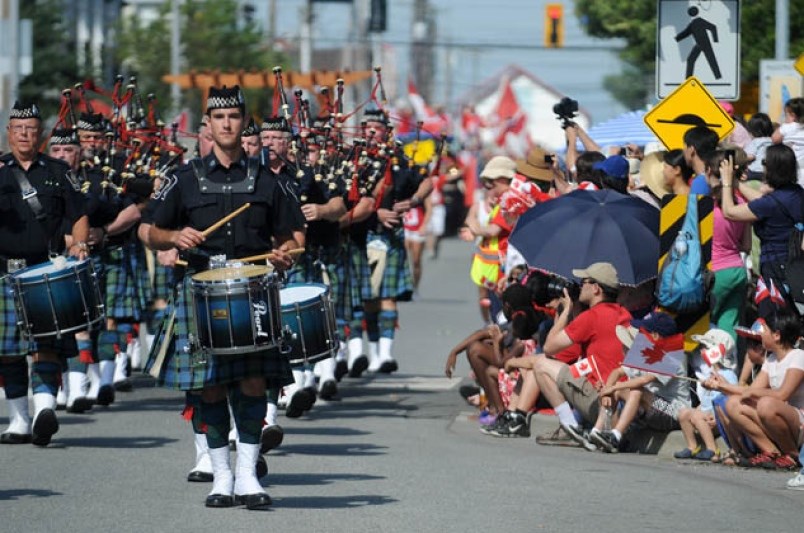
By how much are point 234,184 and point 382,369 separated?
838 centimetres

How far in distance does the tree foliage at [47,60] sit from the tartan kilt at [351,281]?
2775cm

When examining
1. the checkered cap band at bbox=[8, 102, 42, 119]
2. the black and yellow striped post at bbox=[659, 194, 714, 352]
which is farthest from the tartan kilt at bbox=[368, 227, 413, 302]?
the checkered cap band at bbox=[8, 102, 42, 119]

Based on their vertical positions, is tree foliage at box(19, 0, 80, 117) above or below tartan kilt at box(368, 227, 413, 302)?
above

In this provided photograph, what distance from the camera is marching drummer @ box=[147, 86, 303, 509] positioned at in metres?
9.78

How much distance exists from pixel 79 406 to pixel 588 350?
383 cm

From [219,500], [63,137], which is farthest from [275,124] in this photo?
[219,500]

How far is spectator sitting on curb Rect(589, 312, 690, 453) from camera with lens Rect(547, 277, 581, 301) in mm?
546

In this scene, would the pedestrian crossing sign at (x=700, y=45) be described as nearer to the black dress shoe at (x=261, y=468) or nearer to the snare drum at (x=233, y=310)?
the black dress shoe at (x=261, y=468)

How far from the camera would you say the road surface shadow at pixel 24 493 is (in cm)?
1022

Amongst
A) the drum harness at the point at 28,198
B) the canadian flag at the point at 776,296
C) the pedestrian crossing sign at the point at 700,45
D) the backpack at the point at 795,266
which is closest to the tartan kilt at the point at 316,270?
the drum harness at the point at 28,198

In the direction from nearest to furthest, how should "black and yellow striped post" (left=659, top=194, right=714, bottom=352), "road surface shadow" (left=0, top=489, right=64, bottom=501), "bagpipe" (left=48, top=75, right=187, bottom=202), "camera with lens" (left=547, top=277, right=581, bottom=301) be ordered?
"road surface shadow" (left=0, top=489, right=64, bottom=501) < "black and yellow striped post" (left=659, top=194, right=714, bottom=352) < "camera with lens" (left=547, top=277, right=581, bottom=301) < "bagpipe" (left=48, top=75, right=187, bottom=202)

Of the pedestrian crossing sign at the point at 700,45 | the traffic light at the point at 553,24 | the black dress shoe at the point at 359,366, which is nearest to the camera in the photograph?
the pedestrian crossing sign at the point at 700,45

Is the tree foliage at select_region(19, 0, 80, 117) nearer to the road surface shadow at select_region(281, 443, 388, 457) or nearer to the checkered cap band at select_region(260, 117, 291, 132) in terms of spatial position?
the checkered cap band at select_region(260, 117, 291, 132)

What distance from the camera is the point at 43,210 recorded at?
12.4 meters
